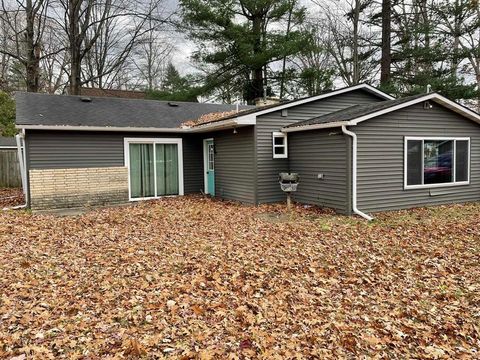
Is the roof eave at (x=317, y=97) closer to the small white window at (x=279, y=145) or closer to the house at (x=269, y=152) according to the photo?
the house at (x=269, y=152)

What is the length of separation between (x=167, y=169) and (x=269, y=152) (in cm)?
Result: 401

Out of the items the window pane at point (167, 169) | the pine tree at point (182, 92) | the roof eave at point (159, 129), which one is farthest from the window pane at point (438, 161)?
the pine tree at point (182, 92)

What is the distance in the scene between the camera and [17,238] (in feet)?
22.9

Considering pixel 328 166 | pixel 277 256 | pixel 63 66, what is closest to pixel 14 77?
pixel 63 66

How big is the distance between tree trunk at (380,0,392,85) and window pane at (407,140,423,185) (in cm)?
1068

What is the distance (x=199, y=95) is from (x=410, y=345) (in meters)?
19.4

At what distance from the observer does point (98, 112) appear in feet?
41.4

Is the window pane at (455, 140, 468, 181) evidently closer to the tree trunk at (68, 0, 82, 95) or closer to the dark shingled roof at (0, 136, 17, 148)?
the tree trunk at (68, 0, 82, 95)

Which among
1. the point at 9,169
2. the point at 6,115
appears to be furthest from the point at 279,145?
the point at 6,115

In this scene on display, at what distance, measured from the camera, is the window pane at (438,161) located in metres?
10.4

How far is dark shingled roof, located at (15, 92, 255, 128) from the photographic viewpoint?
11172 millimetres

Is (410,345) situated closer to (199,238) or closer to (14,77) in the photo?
(199,238)

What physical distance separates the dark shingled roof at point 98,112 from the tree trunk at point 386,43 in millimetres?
10984

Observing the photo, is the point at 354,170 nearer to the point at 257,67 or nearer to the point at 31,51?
the point at 257,67
